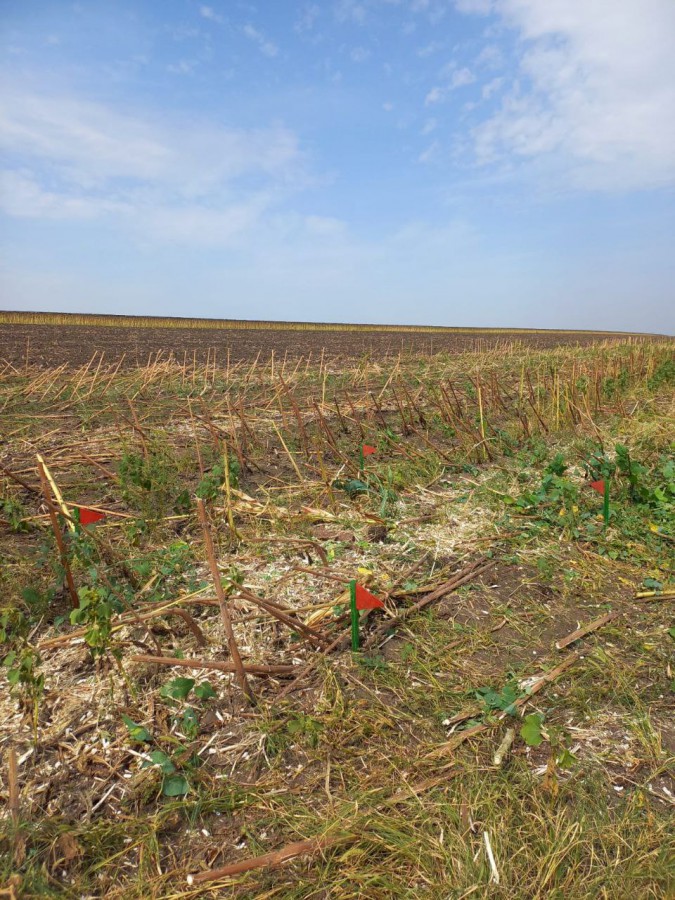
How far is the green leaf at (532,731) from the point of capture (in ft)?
6.35

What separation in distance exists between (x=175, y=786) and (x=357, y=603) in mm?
990

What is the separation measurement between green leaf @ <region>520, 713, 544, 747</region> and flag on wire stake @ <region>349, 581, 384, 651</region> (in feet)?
2.42

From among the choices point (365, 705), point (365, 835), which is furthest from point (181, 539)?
point (365, 835)

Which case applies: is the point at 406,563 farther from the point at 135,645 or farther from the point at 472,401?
the point at 472,401

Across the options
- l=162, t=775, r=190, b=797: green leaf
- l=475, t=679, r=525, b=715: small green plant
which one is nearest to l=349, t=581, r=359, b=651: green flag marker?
l=475, t=679, r=525, b=715: small green plant

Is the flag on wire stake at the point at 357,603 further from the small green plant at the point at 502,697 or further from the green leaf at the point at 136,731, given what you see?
the green leaf at the point at 136,731

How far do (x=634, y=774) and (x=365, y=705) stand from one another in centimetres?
93

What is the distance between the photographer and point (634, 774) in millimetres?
1932

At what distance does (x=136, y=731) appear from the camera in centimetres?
206

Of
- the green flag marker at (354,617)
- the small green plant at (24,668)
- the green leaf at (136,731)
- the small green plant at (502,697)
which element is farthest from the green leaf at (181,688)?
the small green plant at (502,697)

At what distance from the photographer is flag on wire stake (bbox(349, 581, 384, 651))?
2402mm

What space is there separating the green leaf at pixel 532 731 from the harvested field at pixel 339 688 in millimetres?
14

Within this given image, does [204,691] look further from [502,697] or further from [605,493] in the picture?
[605,493]

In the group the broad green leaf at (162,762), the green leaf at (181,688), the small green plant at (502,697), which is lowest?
the broad green leaf at (162,762)
